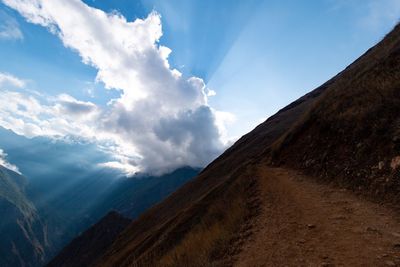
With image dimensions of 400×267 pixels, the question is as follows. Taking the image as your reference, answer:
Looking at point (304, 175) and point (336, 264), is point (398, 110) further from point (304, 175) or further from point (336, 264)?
point (336, 264)

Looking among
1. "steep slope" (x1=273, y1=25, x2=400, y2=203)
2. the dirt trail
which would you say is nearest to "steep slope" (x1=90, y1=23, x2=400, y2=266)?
"steep slope" (x1=273, y1=25, x2=400, y2=203)

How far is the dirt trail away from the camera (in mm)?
8523

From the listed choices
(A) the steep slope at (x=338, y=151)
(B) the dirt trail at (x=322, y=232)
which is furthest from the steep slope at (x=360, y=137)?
(B) the dirt trail at (x=322, y=232)

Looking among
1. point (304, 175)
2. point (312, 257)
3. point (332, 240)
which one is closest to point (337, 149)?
point (304, 175)

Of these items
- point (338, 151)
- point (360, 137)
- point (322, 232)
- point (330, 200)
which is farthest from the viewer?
point (338, 151)

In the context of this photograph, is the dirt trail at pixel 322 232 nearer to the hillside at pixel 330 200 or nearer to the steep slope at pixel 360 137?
the hillside at pixel 330 200

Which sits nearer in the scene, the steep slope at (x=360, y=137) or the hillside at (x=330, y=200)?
the hillside at (x=330, y=200)

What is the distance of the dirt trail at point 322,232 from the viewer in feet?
28.0

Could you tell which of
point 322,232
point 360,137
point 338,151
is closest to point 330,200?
point 322,232

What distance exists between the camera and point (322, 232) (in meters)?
10.3

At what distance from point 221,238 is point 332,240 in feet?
12.5

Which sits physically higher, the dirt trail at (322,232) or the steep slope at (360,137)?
the steep slope at (360,137)

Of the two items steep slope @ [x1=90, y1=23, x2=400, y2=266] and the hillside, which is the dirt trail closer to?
the hillside

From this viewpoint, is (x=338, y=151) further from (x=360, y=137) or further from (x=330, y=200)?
(x=330, y=200)
